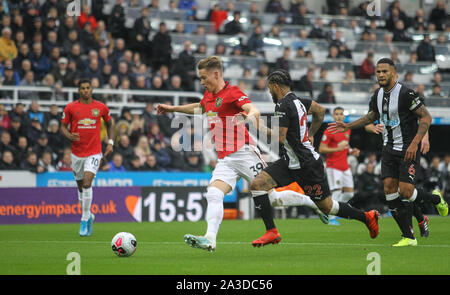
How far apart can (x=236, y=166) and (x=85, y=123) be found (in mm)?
5111

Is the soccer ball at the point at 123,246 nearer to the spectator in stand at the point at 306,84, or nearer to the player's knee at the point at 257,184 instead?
the player's knee at the point at 257,184

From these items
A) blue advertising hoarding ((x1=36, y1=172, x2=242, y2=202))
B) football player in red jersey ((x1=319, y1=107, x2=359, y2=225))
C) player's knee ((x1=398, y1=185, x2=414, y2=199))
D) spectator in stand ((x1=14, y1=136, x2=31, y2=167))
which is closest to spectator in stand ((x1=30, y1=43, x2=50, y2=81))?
spectator in stand ((x1=14, y1=136, x2=31, y2=167))

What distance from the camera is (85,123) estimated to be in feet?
46.2

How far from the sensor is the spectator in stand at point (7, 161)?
59.8 ft

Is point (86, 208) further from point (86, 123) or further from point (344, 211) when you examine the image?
point (344, 211)

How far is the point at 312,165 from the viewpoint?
10102 mm

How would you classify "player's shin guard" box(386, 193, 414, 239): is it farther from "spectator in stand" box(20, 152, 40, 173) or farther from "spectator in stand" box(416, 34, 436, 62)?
"spectator in stand" box(416, 34, 436, 62)

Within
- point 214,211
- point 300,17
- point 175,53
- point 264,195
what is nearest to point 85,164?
point 264,195

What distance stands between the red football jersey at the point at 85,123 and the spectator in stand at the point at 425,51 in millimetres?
16107

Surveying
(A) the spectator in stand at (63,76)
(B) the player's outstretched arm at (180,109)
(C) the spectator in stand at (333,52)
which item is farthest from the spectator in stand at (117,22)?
(B) the player's outstretched arm at (180,109)

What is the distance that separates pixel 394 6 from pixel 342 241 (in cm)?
1915

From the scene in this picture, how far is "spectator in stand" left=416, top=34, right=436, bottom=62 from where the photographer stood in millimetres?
27203

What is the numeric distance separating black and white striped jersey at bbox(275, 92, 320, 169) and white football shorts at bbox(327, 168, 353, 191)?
7.16m
